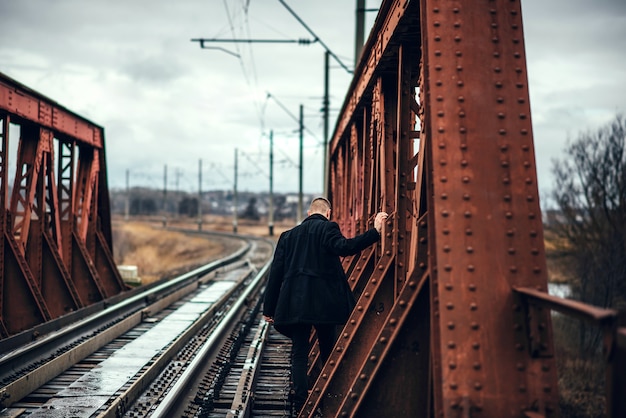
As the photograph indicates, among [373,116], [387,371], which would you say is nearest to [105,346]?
[373,116]

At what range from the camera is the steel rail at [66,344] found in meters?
6.30

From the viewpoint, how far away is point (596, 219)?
26.9 meters

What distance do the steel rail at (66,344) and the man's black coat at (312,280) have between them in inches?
109

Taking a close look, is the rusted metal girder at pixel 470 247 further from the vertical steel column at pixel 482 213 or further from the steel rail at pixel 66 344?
the steel rail at pixel 66 344

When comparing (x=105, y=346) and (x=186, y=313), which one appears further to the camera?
(x=186, y=313)

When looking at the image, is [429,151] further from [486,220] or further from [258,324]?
[258,324]

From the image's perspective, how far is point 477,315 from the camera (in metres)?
3.16

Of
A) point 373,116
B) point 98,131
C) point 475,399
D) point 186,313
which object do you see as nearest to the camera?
point 475,399

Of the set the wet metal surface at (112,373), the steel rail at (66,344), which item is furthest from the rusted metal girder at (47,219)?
the wet metal surface at (112,373)

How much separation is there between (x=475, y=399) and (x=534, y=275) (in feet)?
2.28

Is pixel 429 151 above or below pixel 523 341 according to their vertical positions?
above

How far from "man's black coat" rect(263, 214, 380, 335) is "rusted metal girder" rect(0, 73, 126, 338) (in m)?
4.56

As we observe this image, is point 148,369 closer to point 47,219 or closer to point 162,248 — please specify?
point 47,219

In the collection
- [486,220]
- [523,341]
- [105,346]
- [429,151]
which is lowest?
[105,346]
